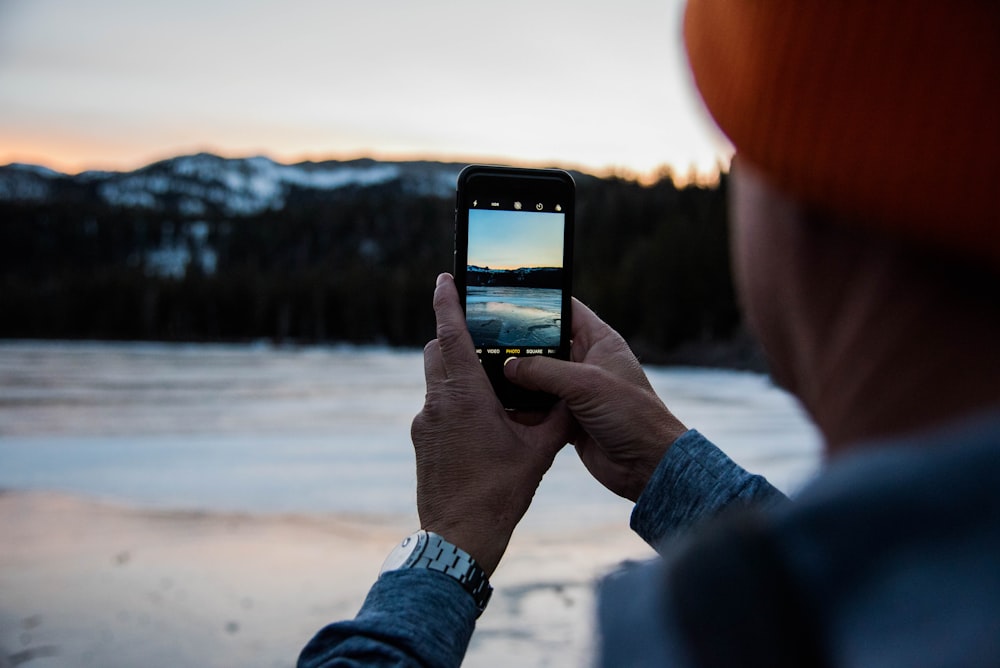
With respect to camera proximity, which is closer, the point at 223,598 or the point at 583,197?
the point at 223,598

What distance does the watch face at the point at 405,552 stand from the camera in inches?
42.0

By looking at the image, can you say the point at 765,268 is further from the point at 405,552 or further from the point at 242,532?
the point at 242,532

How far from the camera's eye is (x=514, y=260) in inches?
63.2

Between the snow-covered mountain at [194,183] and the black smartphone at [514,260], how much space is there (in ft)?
538

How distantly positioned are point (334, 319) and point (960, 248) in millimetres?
66775

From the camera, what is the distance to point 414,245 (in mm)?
98312

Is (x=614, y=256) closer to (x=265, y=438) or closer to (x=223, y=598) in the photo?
(x=265, y=438)

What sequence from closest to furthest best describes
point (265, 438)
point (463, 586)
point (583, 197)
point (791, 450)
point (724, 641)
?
1. point (724, 641)
2. point (463, 586)
3. point (791, 450)
4. point (265, 438)
5. point (583, 197)

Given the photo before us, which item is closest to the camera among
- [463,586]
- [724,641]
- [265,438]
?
[724,641]

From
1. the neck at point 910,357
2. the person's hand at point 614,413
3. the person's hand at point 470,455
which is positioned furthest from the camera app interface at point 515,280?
the neck at point 910,357

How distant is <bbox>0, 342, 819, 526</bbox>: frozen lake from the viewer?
6984 mm

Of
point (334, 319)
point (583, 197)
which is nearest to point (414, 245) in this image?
point (583, 197)

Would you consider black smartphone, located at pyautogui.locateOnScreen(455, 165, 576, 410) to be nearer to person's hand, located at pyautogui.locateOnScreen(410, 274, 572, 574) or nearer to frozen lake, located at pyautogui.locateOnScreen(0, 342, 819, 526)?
person's hand, located at pyautogui.locateOnScreen(410, 274, 572, 574)

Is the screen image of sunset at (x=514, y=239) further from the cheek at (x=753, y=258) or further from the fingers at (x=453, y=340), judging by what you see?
the cheek at (x=753, y=258)
